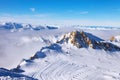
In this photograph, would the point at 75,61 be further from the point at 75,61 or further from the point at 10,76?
the point at 10,76

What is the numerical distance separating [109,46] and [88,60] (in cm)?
2744

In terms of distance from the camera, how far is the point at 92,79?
94.4m

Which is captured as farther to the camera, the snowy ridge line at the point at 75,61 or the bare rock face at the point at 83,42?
the bare rock face at the point at 83,42

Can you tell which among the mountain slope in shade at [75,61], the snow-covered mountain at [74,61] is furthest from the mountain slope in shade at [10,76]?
the mountain slope in shade at [75,61]

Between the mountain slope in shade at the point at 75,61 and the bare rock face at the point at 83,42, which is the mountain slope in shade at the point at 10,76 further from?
the bare rock face at the point at 83,42

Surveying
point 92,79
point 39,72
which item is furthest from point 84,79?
point 39,72

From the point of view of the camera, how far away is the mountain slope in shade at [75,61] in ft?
328

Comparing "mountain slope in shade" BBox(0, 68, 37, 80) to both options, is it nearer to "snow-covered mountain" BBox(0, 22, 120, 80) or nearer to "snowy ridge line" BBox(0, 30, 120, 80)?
"snow-covered mountain" BBox(0, 22, 120, 80)

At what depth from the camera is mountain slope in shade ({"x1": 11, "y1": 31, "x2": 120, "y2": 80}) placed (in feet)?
328

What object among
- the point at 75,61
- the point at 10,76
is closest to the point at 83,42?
the point at 75,61

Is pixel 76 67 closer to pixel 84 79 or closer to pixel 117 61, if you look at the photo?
pixel 84 79

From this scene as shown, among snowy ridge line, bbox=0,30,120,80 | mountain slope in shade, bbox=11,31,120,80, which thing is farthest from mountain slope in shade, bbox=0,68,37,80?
mountain slope in shade, bbox=11,31,120,80

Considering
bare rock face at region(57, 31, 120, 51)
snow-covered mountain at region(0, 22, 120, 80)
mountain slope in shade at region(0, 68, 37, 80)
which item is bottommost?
snow-covered mountain at region(0, 22, 120, 80)

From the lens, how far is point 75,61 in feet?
394
